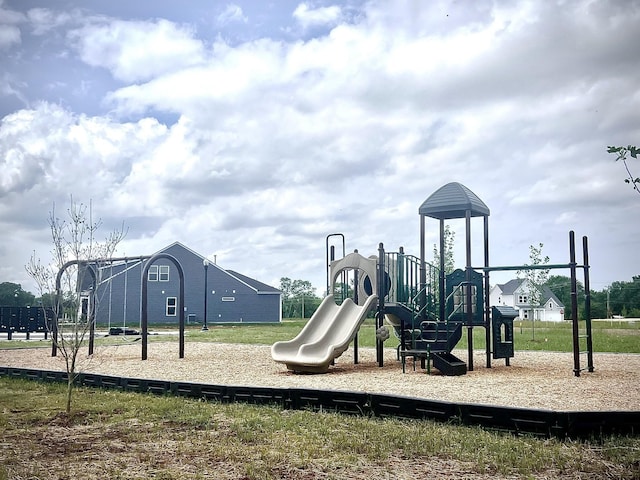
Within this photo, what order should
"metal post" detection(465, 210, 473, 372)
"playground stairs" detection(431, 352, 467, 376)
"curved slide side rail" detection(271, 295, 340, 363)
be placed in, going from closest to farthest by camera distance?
1. "playground stairs" detection(431, 352, 467, 376)
2. "metal post" detection(465, 210, 473, 372)
3. "curved slide side rail" detection(271, 295, 340, 363)

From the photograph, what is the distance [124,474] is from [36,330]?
2263cm

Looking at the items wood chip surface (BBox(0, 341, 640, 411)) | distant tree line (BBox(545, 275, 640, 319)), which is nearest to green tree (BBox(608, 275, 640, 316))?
distant tree line (BBox(545, 275, 640, 319))

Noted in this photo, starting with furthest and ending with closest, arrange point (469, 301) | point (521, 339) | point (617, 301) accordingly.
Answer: point (617, 301) < point (521, 339) < point (469, 301)

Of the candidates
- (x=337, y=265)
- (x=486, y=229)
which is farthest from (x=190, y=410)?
(x=486, y=229)

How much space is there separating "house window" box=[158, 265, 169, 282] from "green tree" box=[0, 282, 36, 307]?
348 inches

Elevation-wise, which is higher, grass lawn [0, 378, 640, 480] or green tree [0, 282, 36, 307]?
green tree [0, 282, 36, 307]

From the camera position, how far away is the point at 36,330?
2564 centimetres

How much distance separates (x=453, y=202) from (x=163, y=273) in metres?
32.3

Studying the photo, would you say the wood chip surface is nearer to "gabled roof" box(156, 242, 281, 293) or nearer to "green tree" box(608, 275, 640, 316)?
"gabled roof" box(156, 242, 281, 293)

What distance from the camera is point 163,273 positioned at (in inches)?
1688

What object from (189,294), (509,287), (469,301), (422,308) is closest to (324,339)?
(422,308)

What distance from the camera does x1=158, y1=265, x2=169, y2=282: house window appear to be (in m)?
42.8

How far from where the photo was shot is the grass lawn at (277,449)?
5199mm

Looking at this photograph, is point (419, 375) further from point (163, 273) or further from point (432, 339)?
point (163, 273)
